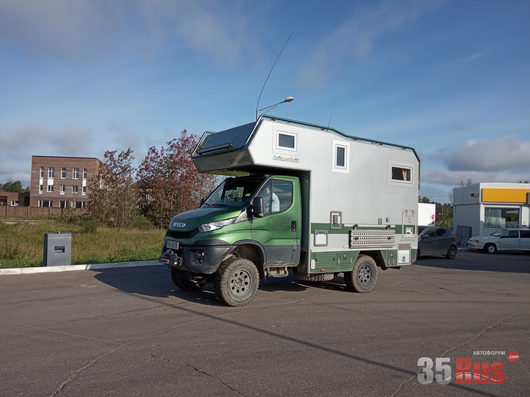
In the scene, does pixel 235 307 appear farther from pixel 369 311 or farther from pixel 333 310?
pixel 369 311

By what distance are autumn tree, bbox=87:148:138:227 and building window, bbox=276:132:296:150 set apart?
2247cm

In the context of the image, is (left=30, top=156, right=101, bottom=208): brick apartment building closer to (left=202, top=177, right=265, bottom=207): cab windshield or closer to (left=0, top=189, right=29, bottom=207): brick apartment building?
(left=0, top=189, right=29, bottom=207): brick apartment building

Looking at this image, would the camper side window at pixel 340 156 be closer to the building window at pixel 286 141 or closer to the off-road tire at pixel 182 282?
the building window at pixel 286 141

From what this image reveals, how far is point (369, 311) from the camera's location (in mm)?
8148

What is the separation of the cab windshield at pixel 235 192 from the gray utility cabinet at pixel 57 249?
17.7ft

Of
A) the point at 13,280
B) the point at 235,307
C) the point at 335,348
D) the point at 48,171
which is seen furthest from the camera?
the point at 48,171

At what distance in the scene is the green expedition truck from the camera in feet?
26.7

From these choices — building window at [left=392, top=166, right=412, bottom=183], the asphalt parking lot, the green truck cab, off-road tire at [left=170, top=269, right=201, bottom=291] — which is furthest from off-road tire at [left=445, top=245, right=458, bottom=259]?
off-road tire at [left=170, top=269, right=201, bottom=291]

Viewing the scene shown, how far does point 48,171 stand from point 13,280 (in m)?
69.7

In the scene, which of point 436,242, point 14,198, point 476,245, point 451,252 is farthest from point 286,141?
point 14,198

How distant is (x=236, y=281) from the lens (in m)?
8.20

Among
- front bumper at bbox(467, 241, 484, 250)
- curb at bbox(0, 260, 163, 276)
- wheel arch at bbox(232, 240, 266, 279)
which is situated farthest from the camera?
front bumper at bbox(467, 241, 484, 250)

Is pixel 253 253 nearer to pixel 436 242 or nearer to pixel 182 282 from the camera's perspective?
pixel 182 282

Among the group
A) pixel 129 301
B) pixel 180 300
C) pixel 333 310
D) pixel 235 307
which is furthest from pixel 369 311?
pixel 129 301
